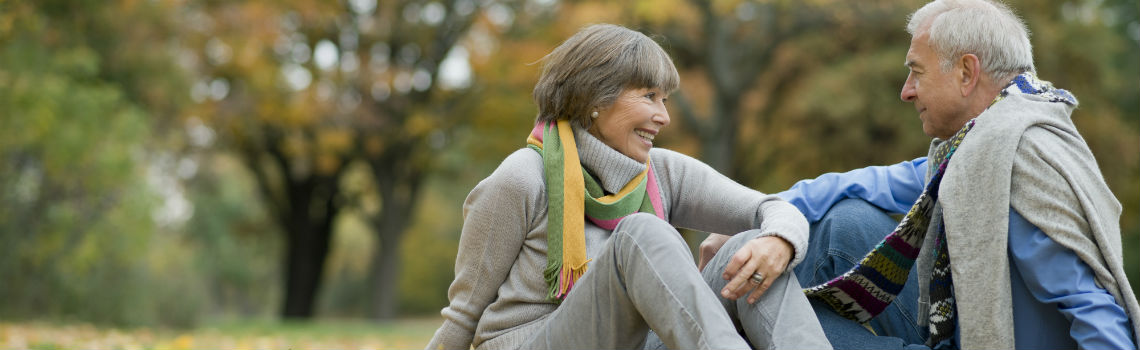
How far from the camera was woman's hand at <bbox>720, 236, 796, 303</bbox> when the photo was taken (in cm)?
279

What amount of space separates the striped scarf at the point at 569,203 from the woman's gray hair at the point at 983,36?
98 centimetres

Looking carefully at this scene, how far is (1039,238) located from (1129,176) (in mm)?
15356

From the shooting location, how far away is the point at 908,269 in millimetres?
2990

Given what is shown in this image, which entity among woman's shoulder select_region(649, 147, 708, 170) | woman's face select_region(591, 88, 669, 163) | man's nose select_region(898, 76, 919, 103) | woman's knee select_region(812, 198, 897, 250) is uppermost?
man's nose select_region(898, 76, 919, 103)

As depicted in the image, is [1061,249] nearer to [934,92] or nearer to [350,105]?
[934,92]

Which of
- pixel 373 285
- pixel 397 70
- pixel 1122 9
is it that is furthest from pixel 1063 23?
pixel 373 285

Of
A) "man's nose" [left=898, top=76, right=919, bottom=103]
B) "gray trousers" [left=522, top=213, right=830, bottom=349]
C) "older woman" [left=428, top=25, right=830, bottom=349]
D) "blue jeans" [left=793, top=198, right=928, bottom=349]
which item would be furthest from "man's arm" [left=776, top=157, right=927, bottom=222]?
"gray trousers" [left=522, top=213, right=830, bottom=349]

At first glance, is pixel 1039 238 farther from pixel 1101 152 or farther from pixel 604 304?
pixel 1101 152

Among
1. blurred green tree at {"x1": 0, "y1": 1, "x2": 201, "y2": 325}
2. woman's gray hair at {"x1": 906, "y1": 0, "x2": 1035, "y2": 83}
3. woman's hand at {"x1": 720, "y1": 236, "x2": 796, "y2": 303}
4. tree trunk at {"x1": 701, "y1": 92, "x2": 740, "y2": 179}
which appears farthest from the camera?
tree trunk at {"x1": 701, "y1": 92, "x2": 740, "y2": 179}

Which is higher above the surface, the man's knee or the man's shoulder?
the man's shoulder

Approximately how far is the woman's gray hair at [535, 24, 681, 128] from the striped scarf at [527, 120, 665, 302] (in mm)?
78

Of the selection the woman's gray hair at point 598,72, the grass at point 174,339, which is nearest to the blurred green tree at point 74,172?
the grass at point 174,339

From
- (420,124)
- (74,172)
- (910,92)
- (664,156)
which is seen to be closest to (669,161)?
(664,156)

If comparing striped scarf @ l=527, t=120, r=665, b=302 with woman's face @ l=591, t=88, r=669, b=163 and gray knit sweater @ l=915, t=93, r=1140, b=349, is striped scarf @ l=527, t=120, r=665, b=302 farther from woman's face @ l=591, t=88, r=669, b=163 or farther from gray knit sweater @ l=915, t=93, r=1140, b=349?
gray knit sweater @ l=915, t=93, r=1140, b=349
